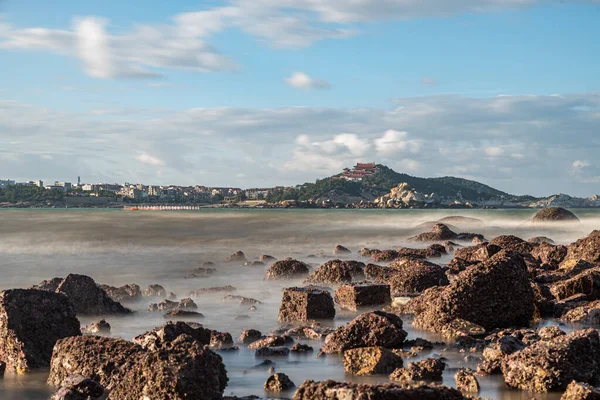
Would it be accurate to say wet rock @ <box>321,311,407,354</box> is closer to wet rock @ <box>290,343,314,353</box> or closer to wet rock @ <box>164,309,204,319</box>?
wet rock @ <box>290,343,314,353</box>

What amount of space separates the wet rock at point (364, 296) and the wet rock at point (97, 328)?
11.6 feet

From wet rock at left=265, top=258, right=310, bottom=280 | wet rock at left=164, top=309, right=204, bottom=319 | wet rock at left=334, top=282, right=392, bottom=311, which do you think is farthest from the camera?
wet rock at left=265, top=258, right=310, bottom=280

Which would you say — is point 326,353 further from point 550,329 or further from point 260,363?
point 550,329

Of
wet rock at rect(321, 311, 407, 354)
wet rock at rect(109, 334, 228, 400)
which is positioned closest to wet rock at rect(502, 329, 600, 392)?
wet rock at rect(321, 311, 407, 354)

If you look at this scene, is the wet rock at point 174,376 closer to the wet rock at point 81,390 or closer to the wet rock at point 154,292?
the wet rock at point 81,390

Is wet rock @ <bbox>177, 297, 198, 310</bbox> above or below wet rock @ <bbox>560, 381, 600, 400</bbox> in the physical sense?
below

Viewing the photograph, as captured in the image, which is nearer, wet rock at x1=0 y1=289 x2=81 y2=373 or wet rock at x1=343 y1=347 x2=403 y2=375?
wet rock at x1=343 y1=347 x2=403 y2=375

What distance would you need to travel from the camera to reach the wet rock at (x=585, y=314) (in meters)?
8.45

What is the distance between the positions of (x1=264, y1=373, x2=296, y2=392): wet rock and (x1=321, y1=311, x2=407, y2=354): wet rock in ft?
4.33

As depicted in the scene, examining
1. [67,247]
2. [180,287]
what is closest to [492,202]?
[67,247]

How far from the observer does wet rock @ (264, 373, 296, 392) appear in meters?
5.67

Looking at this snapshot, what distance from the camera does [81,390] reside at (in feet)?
16.9

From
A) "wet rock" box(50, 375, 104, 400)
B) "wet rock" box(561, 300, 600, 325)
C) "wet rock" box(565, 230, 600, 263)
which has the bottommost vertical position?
"wet rock" box(50, 375, 104, 400)

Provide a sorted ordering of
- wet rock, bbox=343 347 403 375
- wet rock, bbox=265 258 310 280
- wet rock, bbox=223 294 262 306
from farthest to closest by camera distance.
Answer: wet rock, bbox=265 258 310 280
wet rock, bbox=223 294 262 306
wet rock, bbox=343 347 403 375
